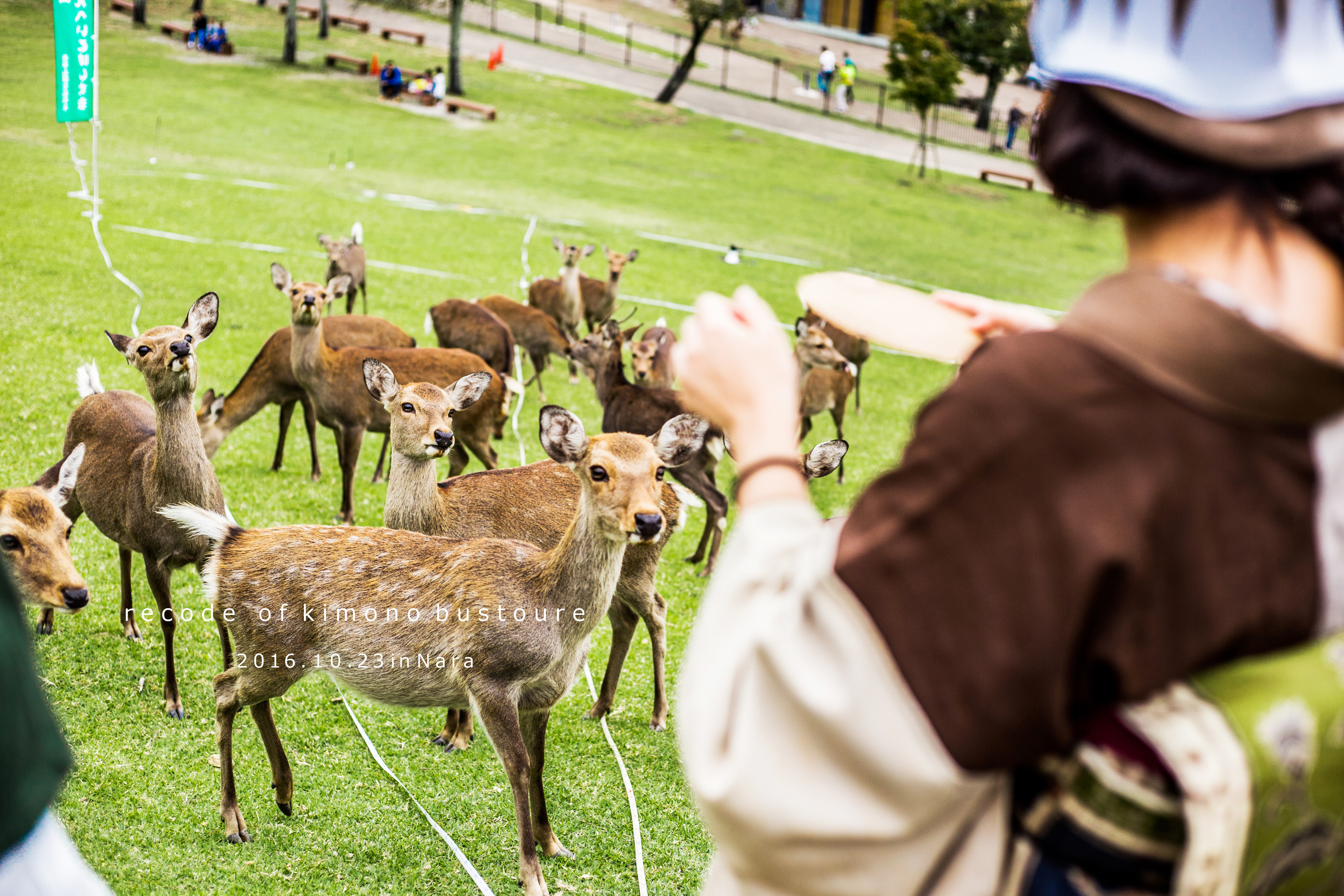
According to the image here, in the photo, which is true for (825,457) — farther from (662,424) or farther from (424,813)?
(662,424)

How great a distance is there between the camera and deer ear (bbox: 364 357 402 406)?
6273 mm

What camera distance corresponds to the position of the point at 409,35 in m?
37.8

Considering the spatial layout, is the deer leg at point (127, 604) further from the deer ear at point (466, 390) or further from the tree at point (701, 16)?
the tree at point (701, 16)

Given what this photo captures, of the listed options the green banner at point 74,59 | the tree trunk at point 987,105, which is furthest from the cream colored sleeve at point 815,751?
the tree trunk at point 987,105

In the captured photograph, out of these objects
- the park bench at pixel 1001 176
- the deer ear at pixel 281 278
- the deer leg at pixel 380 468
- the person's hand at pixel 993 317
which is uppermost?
the person's hand at pixel 993 317

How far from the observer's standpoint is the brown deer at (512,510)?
587cm

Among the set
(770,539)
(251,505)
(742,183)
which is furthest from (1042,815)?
(742,183)

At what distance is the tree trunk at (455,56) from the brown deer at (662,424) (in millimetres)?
24150

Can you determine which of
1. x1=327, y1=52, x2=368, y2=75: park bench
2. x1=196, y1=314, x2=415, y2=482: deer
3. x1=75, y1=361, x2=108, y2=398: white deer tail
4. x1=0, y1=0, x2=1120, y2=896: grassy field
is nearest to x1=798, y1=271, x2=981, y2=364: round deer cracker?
x1=0, y1=0, x2=1120, y2=896: grassy field

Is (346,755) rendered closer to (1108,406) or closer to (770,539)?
(770,539)

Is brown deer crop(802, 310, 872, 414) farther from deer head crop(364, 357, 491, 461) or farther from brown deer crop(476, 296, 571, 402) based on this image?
deer head crop(364, 357, 491, 461)

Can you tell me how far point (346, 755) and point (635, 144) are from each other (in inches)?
1070

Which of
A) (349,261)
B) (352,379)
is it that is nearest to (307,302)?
(352,379)

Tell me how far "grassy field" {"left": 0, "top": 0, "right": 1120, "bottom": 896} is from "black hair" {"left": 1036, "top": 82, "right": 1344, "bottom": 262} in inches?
16.4
